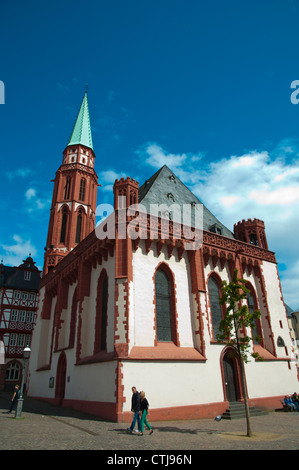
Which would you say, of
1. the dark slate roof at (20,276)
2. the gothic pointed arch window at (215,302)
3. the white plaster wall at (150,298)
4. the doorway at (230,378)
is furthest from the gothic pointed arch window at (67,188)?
the doorway at (230,378)

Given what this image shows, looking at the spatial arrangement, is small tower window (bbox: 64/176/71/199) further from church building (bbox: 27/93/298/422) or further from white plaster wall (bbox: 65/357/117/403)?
white plaster wall (bbox: 65/357/117/403)

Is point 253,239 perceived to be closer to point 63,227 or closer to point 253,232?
point 253,232

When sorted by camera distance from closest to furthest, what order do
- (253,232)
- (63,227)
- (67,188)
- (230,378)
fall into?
(230,378)
(253,232)
(63,227)
(67,188)

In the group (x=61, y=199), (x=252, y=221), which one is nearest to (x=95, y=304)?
(x=252, y=221)

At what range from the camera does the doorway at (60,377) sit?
22.3 metres

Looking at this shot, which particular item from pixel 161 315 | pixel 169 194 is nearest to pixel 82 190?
pixel 169 194

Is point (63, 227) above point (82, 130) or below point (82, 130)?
below

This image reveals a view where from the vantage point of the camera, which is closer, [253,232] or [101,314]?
[101,314]

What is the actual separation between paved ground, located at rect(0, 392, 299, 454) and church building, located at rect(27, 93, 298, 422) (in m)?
1.74

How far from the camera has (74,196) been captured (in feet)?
126

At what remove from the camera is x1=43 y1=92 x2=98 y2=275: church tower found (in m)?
36.0

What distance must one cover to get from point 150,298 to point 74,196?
80.7 feet

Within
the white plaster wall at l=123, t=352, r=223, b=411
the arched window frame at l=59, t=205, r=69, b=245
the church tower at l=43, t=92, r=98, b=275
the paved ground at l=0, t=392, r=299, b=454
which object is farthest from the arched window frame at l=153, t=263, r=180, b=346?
the arched window frame at l=59, t=205, r=69, b=245
